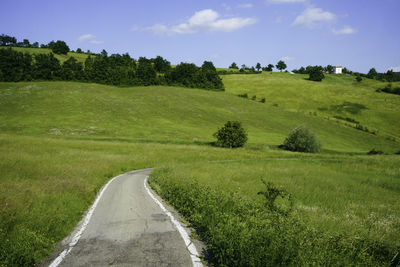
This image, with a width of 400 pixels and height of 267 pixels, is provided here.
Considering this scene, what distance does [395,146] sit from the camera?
6062 centimetres

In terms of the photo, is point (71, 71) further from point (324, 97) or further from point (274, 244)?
point (274, 244)

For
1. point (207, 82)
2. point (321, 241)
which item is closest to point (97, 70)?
point (207, 82)

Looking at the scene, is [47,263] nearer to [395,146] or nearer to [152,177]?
[152,177]

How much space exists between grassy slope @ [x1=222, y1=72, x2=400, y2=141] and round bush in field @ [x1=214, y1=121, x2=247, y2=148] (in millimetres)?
49626

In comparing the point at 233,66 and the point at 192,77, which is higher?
the point at 233,66

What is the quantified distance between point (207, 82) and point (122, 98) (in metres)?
44.1

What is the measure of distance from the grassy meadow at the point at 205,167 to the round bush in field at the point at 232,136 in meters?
1.99

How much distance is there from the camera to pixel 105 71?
327ft

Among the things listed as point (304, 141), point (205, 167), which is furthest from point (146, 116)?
point (205, 167)

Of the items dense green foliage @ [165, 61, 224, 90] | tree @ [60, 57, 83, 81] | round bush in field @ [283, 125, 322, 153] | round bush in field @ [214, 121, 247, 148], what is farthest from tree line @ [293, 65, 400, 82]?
tree @ [60, 57, 83, 81]

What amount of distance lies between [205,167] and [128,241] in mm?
15264

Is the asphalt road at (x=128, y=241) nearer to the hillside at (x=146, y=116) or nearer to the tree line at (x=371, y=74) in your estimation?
the hillside at (x=146, y=116)

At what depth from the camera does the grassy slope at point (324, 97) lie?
258ft

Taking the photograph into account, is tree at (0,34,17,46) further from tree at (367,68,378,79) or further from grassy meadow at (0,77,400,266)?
tree at (367,68,378,79)
